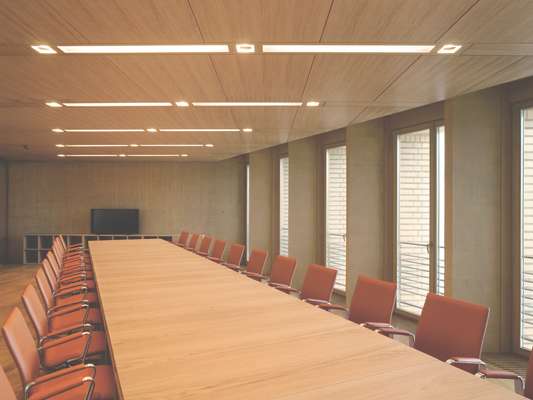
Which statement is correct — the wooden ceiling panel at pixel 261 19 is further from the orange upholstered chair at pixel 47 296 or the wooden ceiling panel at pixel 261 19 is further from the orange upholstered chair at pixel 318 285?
the orange upholstered chair at pixel 47 296

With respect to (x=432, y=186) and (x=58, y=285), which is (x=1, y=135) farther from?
(x=432, y=186)

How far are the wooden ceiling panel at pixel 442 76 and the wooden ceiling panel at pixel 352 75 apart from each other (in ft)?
0.43

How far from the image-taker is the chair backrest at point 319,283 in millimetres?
4016

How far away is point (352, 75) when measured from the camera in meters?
3.80

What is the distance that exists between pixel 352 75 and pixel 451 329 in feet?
7.40

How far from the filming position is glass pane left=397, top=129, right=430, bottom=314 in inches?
247

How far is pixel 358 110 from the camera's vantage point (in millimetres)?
5480

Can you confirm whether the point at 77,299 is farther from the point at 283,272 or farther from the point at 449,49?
the point at 449,49

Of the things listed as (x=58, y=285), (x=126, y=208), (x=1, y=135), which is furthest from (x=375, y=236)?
(x=126, y=208)

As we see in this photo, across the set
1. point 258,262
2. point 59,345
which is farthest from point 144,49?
point 258,262

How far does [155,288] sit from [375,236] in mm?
4381

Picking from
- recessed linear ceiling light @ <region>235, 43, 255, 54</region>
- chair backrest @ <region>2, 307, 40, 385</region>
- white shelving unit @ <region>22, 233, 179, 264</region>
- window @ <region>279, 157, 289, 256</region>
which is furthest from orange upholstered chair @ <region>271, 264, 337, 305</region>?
white shelving unit @ <region>22, 233, 179, 264</region>

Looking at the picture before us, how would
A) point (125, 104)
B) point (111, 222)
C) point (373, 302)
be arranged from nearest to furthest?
point (373, 302) → point (125, 104) → point (111, 222)

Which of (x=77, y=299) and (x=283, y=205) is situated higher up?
(x=283, y=205)
